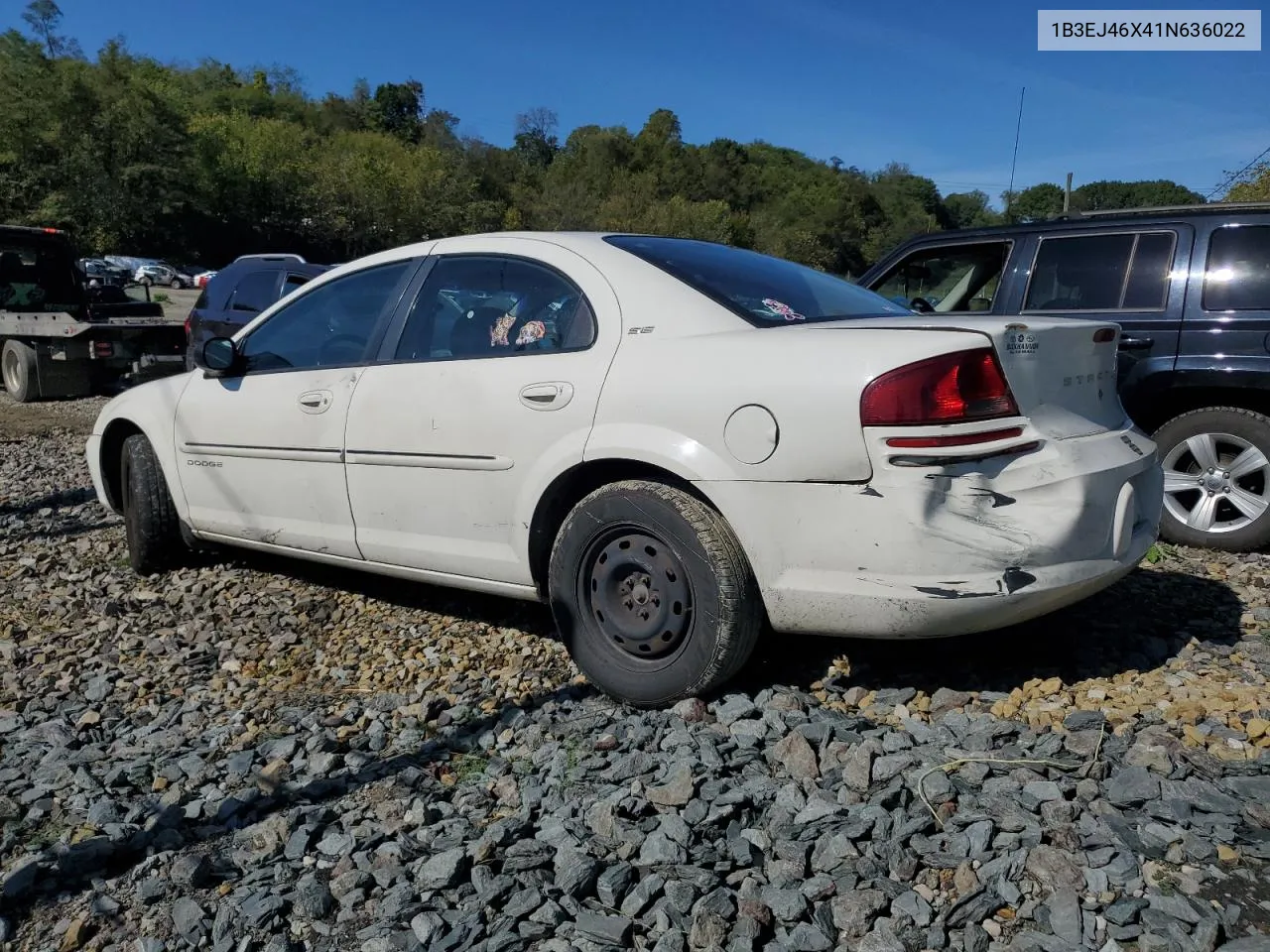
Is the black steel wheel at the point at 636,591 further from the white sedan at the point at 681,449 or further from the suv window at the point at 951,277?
the suv window at the point at 951,277

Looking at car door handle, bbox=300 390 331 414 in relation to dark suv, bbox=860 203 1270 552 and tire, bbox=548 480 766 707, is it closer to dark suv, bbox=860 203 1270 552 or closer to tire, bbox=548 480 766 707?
tire, bbox=548 480 766 707

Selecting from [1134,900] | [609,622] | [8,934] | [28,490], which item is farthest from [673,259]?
[28,490]

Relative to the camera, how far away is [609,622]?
11.1ft

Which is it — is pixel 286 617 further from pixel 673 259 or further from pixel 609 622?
pixel 673 259

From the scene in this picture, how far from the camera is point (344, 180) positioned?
66000 mm

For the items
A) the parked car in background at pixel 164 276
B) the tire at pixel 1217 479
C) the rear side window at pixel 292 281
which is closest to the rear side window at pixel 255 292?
the rear side window at pixel 292 281

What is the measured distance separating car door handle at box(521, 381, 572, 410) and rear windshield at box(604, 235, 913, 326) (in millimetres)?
578

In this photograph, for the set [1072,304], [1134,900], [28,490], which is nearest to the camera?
[1134,900]

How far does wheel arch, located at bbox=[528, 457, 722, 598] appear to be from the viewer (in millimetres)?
3275

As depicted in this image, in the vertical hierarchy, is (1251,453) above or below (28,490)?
above

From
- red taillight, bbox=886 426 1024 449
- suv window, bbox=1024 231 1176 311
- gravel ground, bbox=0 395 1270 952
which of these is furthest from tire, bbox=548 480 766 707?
suv window, bbox=1024 231 1176 311

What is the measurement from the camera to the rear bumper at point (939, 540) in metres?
2.79

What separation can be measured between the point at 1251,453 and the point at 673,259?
10.8ft

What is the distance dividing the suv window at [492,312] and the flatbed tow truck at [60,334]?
32.8 feet
